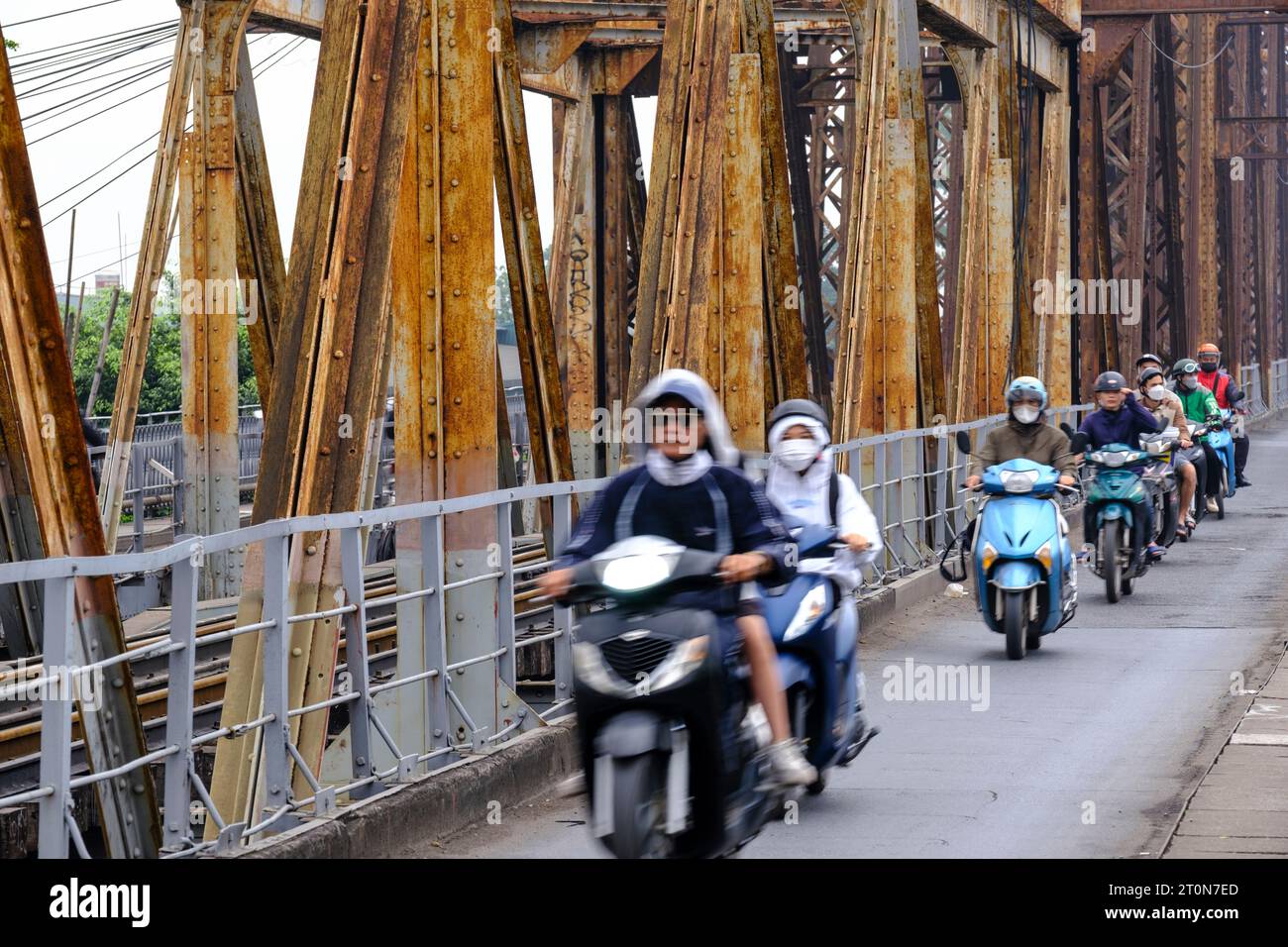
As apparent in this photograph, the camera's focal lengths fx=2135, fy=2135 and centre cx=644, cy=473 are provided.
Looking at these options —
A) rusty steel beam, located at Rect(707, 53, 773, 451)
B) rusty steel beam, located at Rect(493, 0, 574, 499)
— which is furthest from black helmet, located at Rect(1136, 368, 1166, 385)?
rusty steel beam, located at Rect(493, 0, 574, 499)

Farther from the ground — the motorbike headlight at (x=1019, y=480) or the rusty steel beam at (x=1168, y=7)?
the rusty steel beam at (x=1168, y=7)

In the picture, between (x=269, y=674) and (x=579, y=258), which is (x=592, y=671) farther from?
(x=579, y=258)

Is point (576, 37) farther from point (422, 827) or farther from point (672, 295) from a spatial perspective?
point (422, 827)

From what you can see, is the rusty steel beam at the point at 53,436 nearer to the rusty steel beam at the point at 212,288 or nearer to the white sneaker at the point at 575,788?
the white sneaker at the point at 575,788

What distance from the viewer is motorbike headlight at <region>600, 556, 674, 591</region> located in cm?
624

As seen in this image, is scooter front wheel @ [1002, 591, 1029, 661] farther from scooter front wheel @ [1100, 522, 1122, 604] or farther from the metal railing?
the metal railing

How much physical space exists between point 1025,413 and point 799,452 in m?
4.85

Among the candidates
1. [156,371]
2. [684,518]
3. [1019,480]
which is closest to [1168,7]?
[1019,480]

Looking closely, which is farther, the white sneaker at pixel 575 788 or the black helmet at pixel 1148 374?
the black helmet at pixel 1148 374

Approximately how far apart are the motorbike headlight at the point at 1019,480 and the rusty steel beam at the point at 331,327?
215 inches

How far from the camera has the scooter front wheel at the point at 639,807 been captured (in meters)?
5.96

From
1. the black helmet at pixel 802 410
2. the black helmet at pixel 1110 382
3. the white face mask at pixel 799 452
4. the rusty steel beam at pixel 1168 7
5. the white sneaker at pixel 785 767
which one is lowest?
the white sneaker at pixel 785 767

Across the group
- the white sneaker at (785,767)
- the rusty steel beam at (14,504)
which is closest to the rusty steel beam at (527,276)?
the rusty steel beam at (14,504)
